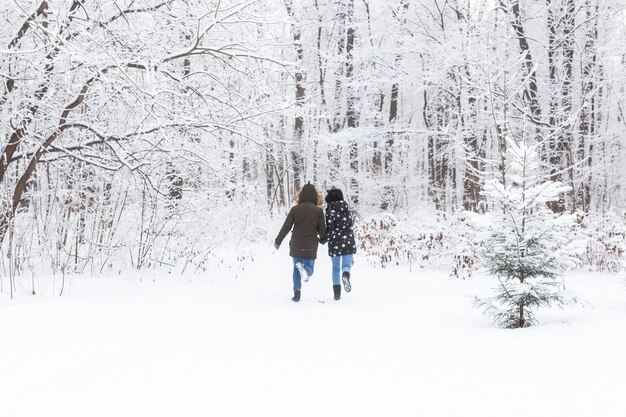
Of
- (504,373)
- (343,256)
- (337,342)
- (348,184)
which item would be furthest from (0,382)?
(348,184)

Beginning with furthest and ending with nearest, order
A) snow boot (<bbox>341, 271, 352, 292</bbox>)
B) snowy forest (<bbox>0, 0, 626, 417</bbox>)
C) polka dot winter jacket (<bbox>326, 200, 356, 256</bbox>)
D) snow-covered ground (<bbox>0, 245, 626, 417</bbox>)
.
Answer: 1. polka dot winter jacket (<bbox>326, 200, 356, 256</bbox>)
2. snow boot (<bbox>341, 271, 352, 292</bbox>)
3. snowy forest (<bbox>0, 0, 626, 417</bbox>)
4. snow-covered ground (<bbox>0, 245, 626, 417</bbox>)

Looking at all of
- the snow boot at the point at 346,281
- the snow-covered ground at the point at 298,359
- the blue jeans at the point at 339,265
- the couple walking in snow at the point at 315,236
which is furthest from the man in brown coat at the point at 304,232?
the snow-covered ground at the point at 298,359

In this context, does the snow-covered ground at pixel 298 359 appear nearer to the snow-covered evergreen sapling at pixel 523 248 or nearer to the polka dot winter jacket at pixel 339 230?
the snow-covered evergreen sapling at pixel 523 248

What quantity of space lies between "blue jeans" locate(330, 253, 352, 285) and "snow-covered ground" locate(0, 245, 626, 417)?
814 millimetres

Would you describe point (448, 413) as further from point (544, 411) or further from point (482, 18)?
point (482, 18)

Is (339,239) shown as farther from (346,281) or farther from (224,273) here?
(224,273)

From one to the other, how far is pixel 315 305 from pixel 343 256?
45.3 inches

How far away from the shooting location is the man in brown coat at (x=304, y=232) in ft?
25.3

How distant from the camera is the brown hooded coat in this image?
306 inches

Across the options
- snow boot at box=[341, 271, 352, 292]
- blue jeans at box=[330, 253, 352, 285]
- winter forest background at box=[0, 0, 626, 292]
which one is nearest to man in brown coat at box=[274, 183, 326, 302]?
blue jeans at box=[330, 253, 352, 285]

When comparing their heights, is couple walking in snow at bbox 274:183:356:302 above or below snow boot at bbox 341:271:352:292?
above

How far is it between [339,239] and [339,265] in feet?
1.35

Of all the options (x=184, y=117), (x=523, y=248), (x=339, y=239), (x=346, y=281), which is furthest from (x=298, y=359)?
(x=339, y=239)

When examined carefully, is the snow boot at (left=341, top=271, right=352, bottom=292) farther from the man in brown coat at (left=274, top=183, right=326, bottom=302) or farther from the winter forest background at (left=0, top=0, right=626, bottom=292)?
the winter forest background at (left=0, top=0, right=626, bottom=292)
